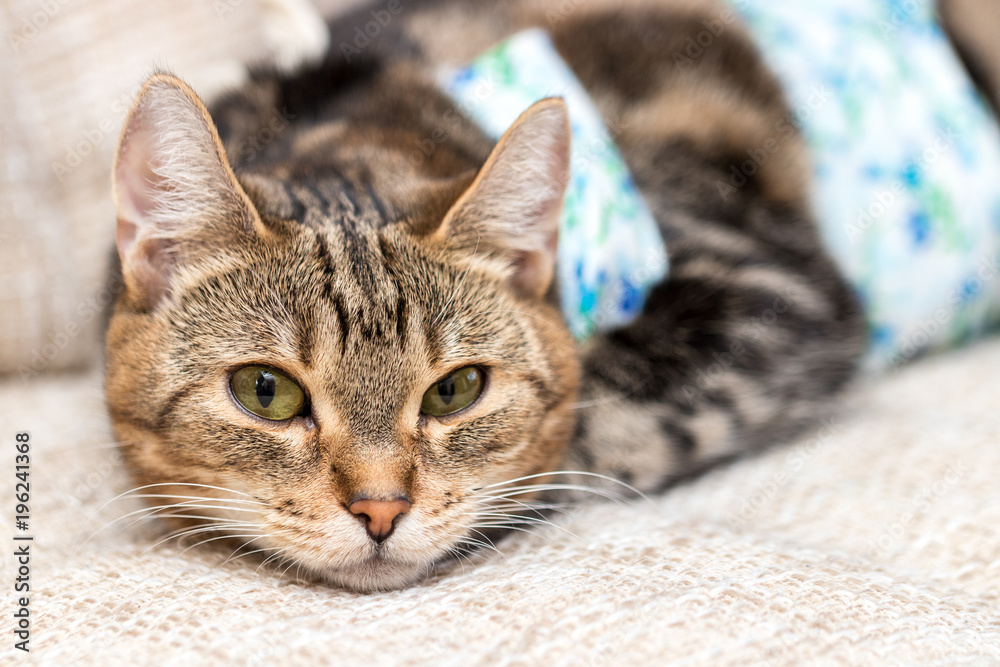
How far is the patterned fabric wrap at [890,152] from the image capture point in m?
1.70

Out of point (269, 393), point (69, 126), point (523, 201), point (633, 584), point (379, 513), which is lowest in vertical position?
point (633, 584)

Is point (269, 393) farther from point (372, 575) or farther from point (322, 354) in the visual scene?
point (372, 575)

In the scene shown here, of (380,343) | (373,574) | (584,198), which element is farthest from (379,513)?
(584,198)

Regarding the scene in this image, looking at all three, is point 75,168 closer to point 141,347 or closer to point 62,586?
point 141,347

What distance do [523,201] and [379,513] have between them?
1.51 ft

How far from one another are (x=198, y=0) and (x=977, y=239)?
6.03ft

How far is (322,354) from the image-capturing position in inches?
36.2

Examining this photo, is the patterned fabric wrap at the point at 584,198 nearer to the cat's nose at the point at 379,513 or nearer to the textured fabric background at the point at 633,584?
the textured fabric background at the point at 633,584

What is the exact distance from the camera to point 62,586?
2.99 feet

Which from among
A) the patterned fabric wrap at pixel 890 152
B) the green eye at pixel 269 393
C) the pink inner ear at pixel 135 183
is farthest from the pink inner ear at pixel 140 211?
Result: the patterned fabric wrap at pixel 890 152

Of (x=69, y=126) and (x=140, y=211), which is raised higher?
(x=69, y=126)

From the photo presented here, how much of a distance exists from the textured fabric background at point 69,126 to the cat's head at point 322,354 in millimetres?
645

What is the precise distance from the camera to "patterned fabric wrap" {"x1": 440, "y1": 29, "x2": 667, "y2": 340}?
4.19ft

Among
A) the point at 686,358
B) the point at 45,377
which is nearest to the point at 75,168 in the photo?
the point at 45,377
